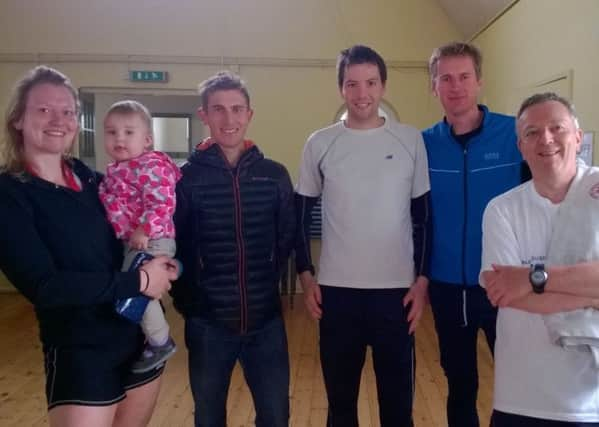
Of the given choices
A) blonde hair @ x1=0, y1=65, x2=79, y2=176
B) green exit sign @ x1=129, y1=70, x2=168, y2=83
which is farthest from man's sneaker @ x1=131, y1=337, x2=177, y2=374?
green exit sign @ x1=129, y1=70, x2=168, y2=83

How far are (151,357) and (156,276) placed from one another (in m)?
0.29

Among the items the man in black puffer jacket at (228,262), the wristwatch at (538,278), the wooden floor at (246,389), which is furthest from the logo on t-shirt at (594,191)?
the wooden floor at (246,389)

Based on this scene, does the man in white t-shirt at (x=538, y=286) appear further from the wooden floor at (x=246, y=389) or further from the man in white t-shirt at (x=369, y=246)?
the wooden floor at (x=246, y=389)

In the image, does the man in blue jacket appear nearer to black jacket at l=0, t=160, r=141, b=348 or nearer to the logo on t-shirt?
the logo on t-shirt

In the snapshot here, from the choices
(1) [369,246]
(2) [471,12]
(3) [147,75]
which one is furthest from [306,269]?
(3) [147,75]

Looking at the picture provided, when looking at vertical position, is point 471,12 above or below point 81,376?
above

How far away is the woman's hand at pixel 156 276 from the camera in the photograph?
60.7 inches

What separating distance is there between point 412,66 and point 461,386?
4.60 m

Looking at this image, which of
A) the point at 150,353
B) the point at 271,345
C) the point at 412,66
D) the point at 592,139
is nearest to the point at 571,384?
the point at 271,345

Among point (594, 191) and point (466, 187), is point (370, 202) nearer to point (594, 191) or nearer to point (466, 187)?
point (466, 187)

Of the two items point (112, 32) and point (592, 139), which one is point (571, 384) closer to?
point (592, 139)

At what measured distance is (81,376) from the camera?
1485mm

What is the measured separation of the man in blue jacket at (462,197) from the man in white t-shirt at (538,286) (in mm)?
421

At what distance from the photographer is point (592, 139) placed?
10.3 feet
